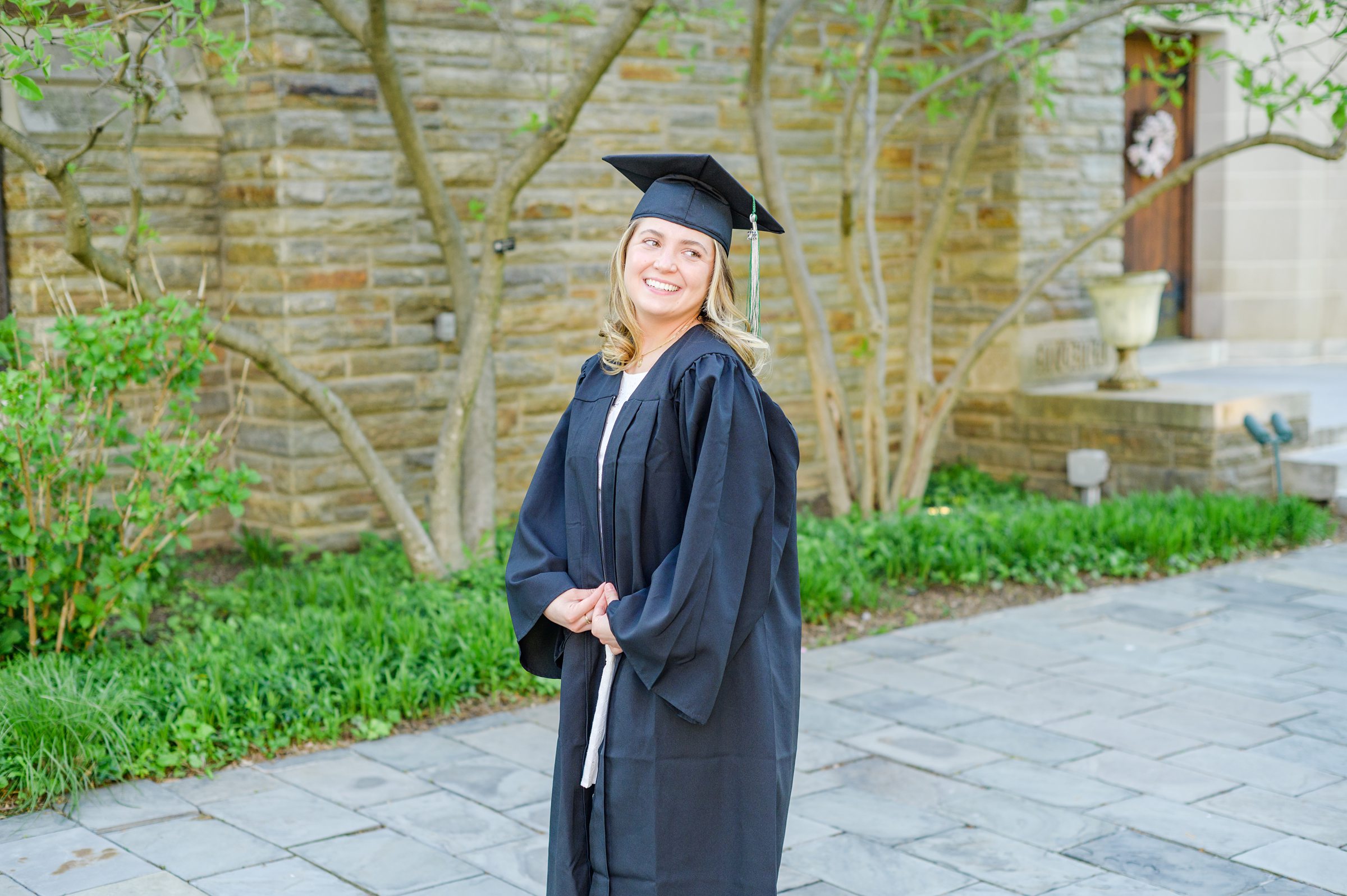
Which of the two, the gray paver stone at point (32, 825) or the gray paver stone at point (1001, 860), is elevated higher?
the gray paver stone at point (32, 825)

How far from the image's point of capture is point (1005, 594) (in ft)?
21.8

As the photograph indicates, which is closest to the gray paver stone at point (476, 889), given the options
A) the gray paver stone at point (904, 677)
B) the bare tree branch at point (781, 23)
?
the gray paver stone at point (904, 677)

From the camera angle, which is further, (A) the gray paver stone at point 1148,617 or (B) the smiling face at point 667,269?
(A) the gray paver stone at point 1148,617

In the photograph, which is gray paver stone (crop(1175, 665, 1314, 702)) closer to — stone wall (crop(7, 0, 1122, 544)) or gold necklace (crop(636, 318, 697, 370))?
gold necklace (crop(636, 318, 697, 370))

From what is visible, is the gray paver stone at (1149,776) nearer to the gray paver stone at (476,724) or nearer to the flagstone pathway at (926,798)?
the flagstone pathway at (926,798)

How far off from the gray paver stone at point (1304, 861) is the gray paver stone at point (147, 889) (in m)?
2.68

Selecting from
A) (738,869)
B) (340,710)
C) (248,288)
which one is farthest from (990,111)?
(738,869)

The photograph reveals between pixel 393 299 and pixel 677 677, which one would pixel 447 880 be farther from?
pixel 393 299

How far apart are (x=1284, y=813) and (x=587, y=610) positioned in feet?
8.03

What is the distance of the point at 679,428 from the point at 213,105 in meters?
5.01

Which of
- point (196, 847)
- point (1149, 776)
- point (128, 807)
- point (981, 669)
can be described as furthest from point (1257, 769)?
point (128, 807)

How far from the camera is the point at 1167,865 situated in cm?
362

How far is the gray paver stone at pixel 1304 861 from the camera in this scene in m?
3.51

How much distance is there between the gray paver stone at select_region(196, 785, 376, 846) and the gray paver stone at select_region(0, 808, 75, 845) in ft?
1.29
